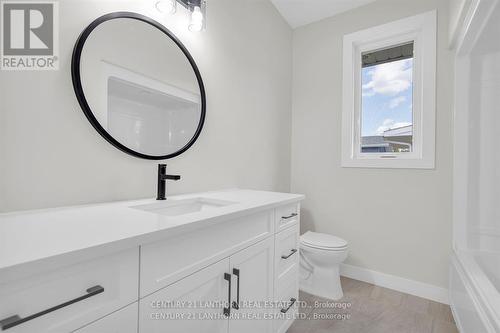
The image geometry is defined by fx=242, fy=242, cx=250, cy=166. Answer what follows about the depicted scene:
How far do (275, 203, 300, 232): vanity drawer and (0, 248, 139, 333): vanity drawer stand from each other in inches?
32.5

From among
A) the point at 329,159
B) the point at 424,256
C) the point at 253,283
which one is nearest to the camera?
the point at 253,283

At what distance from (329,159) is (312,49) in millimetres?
1183

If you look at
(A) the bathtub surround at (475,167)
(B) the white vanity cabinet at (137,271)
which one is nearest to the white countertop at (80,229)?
(B) the white vanity cabinet at (137,271)

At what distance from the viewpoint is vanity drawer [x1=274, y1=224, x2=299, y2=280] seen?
133cm

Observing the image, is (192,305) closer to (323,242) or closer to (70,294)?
(70,294)

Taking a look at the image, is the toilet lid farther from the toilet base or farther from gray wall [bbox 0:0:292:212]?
gray wall [bbox 0:0:292:212]

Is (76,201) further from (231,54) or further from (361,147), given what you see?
(361,147)

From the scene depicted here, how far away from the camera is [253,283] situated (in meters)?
1.15

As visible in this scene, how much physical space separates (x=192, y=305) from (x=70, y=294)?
0.41m

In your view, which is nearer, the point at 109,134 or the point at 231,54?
the point at 109,134

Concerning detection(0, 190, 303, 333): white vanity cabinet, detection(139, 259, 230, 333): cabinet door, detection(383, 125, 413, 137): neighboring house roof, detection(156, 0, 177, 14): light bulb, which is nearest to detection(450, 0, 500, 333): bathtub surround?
detection(383, 125, 413, 137): neighboring house roof

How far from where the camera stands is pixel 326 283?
1.95m

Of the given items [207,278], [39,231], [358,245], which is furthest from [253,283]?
[358,245]

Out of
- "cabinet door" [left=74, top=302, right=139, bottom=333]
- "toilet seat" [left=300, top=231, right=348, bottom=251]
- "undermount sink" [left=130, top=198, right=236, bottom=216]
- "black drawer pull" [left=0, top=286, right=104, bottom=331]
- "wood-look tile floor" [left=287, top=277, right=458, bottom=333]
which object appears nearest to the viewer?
"black drawer pull" [left=0, top=286, right=104, bottom=331]
